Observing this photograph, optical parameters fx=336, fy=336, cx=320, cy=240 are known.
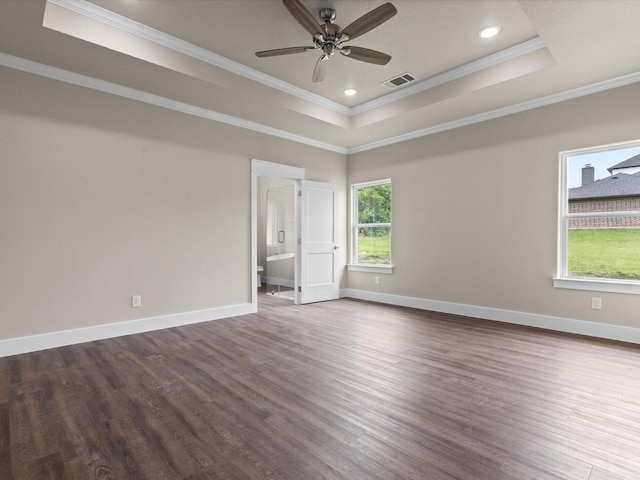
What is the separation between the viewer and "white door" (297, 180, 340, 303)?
5.69 metres

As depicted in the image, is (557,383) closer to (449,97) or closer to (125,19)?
(449,97)

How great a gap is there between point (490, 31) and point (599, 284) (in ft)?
9.52

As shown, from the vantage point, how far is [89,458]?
5.52ft

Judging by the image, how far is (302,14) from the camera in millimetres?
2541

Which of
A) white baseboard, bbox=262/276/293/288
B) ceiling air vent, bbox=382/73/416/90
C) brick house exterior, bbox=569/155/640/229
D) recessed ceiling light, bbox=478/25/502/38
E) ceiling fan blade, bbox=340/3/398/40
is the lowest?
white baseboard, bbox=262/276/293/288

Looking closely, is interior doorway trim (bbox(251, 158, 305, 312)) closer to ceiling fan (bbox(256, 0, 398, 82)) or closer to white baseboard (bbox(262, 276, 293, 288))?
ceiling fan (bbox(256, 0, 398, 82))

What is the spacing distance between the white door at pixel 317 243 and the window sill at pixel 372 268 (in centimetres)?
36

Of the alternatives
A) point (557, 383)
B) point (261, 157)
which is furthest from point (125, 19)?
point (557, 383)

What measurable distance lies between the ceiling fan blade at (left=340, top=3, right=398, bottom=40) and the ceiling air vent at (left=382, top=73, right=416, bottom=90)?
4.76ft

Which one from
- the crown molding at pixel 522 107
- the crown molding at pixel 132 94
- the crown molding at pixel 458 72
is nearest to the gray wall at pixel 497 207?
the crown molding at pixel 522 107

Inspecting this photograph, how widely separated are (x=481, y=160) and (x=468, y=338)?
245cm

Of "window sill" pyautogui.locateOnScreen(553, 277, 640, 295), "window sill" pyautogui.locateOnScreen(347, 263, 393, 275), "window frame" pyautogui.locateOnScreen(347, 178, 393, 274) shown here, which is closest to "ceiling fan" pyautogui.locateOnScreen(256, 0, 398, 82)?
"window frame" pyautogui.locateOnScreen(347, 178, 393, 274)

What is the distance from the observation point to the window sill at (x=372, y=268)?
5.72 meters

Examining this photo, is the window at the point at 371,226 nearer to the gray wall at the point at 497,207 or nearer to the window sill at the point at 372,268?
the window sill at the point at 372,268
